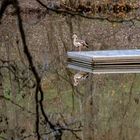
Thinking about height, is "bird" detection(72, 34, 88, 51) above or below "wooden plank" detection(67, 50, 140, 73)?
below

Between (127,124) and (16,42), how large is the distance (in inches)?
58.7

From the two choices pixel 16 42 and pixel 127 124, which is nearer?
pixel 127 124

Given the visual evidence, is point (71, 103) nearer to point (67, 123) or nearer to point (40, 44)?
point (67, 123)

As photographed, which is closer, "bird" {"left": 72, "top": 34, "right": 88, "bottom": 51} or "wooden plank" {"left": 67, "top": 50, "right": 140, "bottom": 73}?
"wooden plank" {"left": 67, "top": 50, "right": 140, "bottom": 73}

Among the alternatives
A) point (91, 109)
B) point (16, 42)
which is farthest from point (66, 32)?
point (91, 109)

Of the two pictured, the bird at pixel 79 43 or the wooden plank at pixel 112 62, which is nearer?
the wooden plank at pixel 112 62

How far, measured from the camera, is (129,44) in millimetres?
2857

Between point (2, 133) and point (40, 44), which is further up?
point (40, 44)

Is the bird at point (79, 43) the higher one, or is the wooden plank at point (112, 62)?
the wooden plank at point (112, 62)

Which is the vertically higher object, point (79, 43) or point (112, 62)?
point (112, 62)

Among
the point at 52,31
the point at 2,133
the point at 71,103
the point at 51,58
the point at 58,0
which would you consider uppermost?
the point at 58,0

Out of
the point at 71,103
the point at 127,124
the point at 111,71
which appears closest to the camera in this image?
the point at 111,71

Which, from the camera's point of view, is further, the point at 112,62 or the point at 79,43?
the point at 79,43

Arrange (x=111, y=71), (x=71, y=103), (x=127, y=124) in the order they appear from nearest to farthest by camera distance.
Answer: (x=111, y=71) < (x=127, y=124) < (x=71, y=103)
